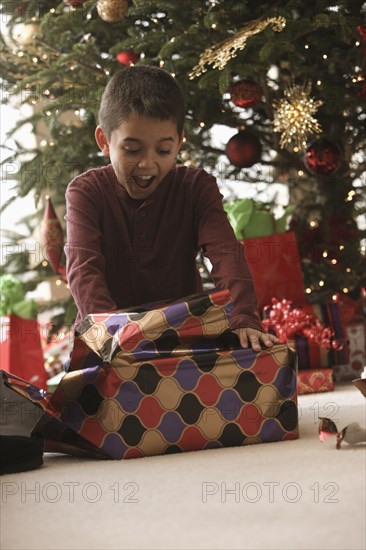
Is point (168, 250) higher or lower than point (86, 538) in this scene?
higher

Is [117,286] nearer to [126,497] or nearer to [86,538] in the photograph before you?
[126,497]

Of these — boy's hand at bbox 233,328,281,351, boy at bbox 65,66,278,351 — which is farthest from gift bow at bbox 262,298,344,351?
boy's hand at bbox 233,328,281,351

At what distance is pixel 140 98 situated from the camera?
195 centimetres

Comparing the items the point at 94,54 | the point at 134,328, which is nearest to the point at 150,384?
the point at 134,328

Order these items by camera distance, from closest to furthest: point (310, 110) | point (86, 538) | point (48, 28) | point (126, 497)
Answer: point (86, 538), point (126, 497), point (310, 110), point (48, 28)

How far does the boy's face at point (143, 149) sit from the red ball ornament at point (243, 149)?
1.03 meters

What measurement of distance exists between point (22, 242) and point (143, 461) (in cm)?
205

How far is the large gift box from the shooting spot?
161 cm

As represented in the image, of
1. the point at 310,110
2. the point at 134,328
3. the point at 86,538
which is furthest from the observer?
the point at 310,110

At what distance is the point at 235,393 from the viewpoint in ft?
Answer: 5.44

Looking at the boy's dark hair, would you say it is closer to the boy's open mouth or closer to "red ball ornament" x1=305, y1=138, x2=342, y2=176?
the boy's open mouth

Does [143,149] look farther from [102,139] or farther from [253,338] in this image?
[253,338]

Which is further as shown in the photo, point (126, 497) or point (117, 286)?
point (117, 286)

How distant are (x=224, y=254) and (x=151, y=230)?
207 millimetres
